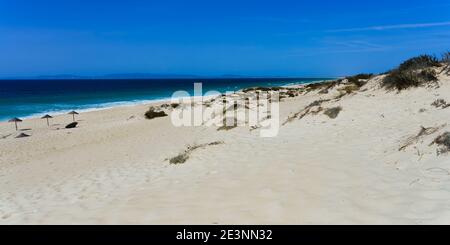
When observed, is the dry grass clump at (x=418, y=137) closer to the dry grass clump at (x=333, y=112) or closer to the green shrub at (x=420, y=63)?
the dry grass clump at (x=333, y=112)

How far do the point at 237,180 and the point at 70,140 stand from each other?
15174 mm

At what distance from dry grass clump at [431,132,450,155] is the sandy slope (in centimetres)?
13

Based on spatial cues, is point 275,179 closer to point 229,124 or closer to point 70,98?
point 229,124

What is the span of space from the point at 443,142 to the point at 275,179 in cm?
296

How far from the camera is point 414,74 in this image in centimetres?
1429

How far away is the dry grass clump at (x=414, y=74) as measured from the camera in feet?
45.1

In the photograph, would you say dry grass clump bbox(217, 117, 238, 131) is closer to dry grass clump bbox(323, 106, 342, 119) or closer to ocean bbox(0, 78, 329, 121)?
dry grass clump bbox(323, 106, 342, 119)

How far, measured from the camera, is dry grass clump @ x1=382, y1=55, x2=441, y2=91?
13.8m

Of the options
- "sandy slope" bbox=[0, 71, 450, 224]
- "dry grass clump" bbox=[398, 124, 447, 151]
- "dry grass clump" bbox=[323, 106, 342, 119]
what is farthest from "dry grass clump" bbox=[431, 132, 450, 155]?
"dry grass clump" bbox=[323, 106, 342, 119]

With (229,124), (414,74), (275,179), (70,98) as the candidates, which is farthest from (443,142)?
(70,98)

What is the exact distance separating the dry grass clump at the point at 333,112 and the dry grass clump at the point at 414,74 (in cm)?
324

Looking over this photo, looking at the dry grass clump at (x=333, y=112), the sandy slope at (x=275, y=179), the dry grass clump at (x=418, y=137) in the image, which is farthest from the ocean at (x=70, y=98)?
the dry grass clump at (x=418, y=137)
